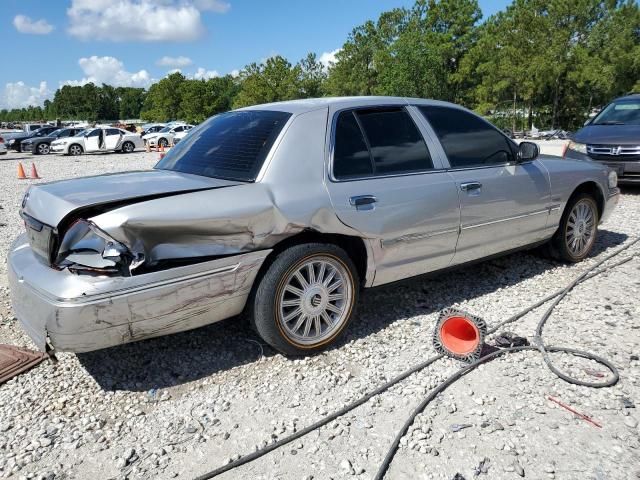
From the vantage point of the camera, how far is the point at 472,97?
46344 millimetres

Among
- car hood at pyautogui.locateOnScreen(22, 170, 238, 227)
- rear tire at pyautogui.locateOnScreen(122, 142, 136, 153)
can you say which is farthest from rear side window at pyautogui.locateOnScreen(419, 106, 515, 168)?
rear tire at pyautogui.locateOnScreen(122, 142, 136, 153)

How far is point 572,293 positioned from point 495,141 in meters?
1.46

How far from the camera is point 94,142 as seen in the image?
1007 inches

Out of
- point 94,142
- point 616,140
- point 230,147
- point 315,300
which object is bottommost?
point 94,142

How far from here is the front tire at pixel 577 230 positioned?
5.01 m

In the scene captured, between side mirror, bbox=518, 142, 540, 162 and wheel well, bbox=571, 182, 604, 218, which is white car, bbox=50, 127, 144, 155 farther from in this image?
side mirror, bbox=518, 142, 540, 162

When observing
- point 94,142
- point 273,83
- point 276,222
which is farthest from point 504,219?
point 273,83

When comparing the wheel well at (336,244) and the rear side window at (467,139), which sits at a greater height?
the rear side window at (467,139)

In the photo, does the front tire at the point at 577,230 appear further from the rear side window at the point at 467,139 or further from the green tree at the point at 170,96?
the green tree at the point at 170,96

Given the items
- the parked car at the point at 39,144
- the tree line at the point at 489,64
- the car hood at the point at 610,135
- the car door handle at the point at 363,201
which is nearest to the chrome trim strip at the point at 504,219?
the car door handle at the point at 363,201

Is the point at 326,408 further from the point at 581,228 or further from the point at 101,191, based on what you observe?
the point at 581,228

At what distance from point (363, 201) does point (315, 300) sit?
719 mm

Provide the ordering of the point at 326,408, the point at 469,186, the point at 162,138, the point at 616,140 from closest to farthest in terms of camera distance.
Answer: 1. the point at 326,408
2. the point at 469,186
3. the point at 616,140
4. the point at 162,138

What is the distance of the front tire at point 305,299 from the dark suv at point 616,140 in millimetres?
6638
